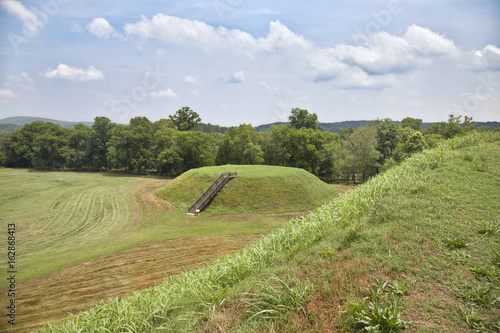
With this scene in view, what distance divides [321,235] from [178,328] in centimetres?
425

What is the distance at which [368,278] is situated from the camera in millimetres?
4641

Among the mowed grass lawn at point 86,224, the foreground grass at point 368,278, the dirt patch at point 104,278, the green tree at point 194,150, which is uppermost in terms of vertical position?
the green tree at point 194,150

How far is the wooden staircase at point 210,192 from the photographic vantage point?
25.9m

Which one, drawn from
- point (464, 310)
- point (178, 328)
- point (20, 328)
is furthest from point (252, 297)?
point (20, 328)

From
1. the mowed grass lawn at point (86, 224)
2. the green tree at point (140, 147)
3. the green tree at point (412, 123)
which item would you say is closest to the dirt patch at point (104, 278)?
the mowed grass lawn at point (86, 224)

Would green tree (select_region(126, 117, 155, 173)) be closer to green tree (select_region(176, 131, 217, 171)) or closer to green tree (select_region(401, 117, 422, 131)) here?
green tree (select_region(176, 131, 217, 171))

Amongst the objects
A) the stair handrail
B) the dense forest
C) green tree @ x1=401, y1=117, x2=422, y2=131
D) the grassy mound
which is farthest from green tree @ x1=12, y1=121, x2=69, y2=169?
green tree @ x1=401, y1=117, x2=422, y2=131

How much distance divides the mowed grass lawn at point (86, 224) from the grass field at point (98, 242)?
2.0 inches

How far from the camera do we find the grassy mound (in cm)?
2644

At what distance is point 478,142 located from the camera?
11188mm

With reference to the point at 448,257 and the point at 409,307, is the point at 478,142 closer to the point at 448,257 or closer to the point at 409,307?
the point at 448,257

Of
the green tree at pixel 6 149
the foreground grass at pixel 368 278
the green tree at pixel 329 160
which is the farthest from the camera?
the green tree at pixel 6 149

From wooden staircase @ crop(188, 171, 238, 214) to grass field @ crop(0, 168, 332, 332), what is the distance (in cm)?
166

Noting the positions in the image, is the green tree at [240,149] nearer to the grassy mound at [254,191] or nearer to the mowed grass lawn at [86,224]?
the grassy mound at [254,191]
